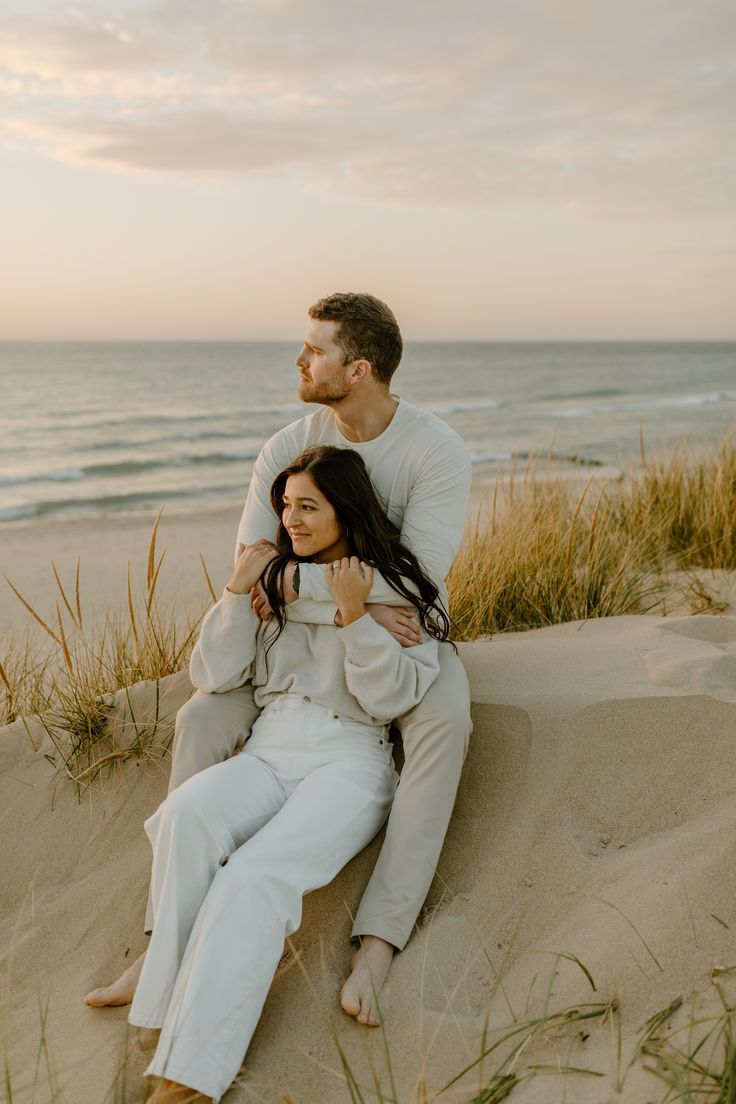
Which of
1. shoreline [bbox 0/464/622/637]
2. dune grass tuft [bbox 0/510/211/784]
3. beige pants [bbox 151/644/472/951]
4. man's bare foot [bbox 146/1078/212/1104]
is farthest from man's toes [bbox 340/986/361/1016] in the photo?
shoreline [bbox 0/464/622/637]

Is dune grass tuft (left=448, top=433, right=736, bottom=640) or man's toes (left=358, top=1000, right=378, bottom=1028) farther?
dune grass tuft (left=448, top=433, right=736, bottom=640)

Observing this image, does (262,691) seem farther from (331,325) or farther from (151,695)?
(331,325)

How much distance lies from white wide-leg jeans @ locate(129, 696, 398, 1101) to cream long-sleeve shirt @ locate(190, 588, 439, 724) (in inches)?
2.8

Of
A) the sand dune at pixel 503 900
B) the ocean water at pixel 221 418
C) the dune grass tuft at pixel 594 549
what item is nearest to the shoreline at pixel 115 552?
the dune grass tuft at pixel 594 549

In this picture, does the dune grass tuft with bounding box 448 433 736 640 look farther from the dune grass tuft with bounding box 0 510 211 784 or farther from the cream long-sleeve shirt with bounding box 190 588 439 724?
the cream long-sleeve shirt with bounding box 190 588 439 724

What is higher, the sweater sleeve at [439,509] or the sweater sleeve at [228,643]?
the sweater sleeve at [439,509]

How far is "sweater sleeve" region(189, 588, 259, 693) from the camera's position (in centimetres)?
302

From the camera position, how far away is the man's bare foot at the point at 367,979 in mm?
2311

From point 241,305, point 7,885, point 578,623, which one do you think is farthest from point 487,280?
point 7,885

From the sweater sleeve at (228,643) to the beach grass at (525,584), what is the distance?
46 cm

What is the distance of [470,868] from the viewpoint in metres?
2.81

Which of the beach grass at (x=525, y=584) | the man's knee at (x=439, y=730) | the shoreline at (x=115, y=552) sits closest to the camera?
the man's knee at (x=439, y=730)

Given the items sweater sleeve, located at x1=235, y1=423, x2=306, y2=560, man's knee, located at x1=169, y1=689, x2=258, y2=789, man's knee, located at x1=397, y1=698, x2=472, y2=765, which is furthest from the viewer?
sweater sleeve, located at x1=235, y1=423, x2=306, y2=560

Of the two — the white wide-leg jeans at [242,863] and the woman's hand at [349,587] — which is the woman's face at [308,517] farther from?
the white wide-leg jeans at [242,863]
